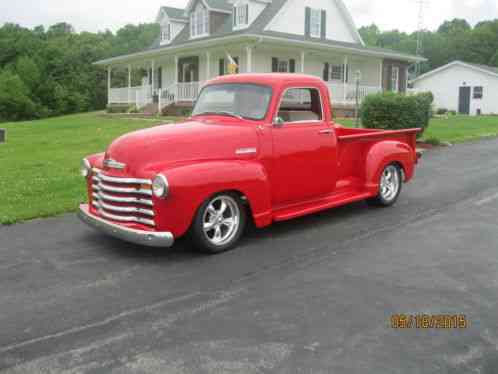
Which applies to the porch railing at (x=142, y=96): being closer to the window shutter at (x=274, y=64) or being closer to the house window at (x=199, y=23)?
the house window at (x=199, y=23)

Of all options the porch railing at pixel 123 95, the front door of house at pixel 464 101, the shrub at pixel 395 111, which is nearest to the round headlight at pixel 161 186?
the shrub at pixel 395 111

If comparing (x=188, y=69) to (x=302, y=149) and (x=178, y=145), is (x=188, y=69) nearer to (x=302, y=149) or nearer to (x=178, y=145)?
(x=302, y=149)

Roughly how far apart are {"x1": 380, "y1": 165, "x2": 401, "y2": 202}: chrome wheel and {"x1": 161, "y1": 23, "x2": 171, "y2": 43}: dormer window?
29448mm

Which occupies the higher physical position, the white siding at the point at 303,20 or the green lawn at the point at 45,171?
the white siding at the point at 303,20

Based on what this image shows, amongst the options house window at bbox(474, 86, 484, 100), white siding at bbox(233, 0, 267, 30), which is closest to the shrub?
white siding at bbox(233, 0, 267, 30)

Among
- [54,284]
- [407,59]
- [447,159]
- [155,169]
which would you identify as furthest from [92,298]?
[407,59]

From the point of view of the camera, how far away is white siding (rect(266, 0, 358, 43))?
29047 millimetres

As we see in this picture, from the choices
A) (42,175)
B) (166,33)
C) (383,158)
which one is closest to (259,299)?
(383,158)

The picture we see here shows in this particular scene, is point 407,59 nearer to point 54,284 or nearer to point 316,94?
point 316,94

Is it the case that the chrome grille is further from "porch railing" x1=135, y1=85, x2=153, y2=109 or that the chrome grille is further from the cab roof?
"porch railing" x1=135, y1=85, x2=153, y2=109

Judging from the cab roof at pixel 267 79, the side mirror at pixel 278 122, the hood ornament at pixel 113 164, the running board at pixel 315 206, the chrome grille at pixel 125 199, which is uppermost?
the cab roof at pixel 267 79

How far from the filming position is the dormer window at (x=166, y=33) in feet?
116

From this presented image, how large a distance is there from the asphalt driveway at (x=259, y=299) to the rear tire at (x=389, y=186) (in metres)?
0.80
